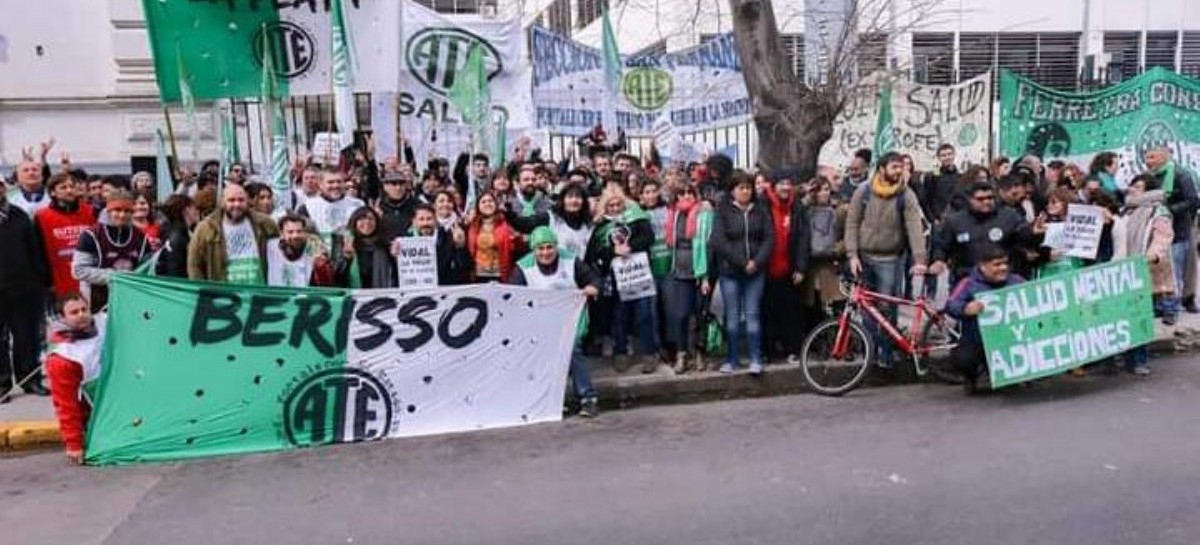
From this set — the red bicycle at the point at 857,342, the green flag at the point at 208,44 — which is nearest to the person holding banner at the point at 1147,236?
the red bicycle at the point at 857,342

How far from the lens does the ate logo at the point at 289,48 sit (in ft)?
29.5

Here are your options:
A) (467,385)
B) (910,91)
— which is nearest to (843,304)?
(467,385)

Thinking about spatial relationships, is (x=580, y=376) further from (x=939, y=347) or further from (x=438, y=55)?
(x=438, y=55)

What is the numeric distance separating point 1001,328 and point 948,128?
22.0 ft

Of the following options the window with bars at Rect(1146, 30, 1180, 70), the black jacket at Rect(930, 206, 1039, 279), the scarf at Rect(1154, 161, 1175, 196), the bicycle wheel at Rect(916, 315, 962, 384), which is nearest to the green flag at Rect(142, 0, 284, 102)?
the black jacket at Rect(930, 206, 1039, 279)

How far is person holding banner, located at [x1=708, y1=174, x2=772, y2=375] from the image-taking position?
7.58 m

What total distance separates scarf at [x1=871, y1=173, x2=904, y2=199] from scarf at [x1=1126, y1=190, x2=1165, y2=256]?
2266 millimetres

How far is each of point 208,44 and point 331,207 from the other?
218cm

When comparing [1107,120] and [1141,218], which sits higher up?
[1107,120]

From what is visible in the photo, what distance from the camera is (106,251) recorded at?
23.8 feet

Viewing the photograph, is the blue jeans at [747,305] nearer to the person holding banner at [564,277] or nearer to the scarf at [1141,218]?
the person holding banner at [564,277]

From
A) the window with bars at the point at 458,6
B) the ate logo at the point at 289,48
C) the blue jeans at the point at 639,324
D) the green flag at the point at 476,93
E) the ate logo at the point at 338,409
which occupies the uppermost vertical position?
the window with bars at the point at 458,6

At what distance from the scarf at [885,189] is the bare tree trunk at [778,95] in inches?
54.3

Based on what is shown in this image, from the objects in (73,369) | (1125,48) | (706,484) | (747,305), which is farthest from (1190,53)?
(73,369)
